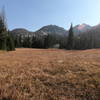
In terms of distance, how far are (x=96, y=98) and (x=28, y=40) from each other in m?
59.5

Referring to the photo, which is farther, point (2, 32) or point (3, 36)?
point (3, 36)

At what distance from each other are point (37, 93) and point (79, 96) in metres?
1.35

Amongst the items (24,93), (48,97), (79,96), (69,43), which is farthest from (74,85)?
(69,43)

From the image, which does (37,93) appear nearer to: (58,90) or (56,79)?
(58,90)

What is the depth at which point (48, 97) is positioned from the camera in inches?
123

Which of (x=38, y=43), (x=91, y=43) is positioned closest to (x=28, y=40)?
(x=38, y=43)

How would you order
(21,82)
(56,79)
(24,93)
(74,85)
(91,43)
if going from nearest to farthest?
(24,93) < (74,85) < (21,82) < (56,79) < (91,43)

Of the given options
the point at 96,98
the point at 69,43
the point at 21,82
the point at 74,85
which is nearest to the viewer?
→ the point at 96,98

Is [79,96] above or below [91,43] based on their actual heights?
below

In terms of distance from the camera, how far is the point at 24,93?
10.9 feet

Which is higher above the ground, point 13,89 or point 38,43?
point 38,43

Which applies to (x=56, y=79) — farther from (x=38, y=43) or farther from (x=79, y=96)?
(x=38, y=43)

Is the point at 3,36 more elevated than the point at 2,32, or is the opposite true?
the point at 2,32

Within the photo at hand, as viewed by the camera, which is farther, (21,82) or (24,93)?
(21,82)
